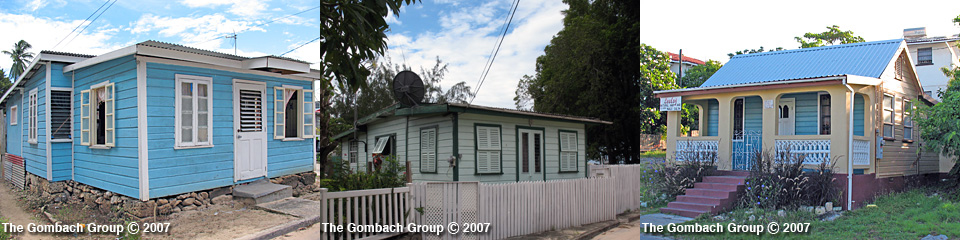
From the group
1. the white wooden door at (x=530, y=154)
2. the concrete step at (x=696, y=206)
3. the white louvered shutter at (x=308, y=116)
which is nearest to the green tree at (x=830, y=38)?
the concrete step at (x=696, y=206)

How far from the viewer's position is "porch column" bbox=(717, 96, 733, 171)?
17.8ft

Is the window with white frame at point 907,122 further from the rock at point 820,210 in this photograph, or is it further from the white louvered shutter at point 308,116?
the white louvered shutter at point 308,116

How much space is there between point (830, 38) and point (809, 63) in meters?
0.34

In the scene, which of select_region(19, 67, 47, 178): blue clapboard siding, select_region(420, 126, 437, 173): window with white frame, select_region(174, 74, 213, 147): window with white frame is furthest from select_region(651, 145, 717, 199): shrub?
select_region(19, 67, 47, 178): blue clapboard siding

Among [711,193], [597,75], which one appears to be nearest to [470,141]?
[597,75]

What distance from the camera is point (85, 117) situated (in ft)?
8.80

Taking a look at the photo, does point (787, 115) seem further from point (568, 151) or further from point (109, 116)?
point (109, 116)

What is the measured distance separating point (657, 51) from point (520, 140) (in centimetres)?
287

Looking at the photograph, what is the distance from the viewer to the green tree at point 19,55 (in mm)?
2781

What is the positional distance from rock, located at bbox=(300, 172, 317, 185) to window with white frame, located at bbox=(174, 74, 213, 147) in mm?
664

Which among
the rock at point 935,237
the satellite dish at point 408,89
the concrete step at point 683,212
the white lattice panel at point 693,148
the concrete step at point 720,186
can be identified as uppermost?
the satellite dish at point 408,89

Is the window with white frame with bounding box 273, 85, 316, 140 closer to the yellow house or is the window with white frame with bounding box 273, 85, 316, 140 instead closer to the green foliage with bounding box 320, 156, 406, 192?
the green foliage with bounding box 320, 156, 406, 192

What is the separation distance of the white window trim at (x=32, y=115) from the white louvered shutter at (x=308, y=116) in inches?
51.0

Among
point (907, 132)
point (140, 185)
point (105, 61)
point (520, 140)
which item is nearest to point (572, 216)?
point (520, 140)
